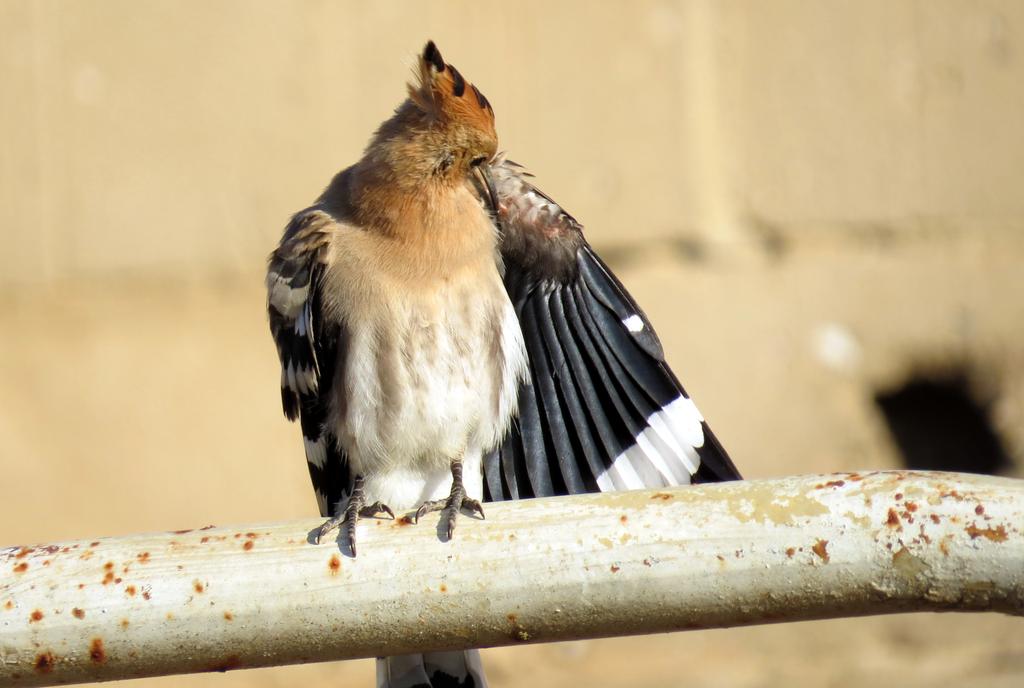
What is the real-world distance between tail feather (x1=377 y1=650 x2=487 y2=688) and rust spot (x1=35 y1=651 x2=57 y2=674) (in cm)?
76

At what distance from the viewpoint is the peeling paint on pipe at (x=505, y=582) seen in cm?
145

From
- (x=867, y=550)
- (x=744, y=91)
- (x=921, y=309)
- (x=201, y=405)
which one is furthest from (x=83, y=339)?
(x=867, y=550)

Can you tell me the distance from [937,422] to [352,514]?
89.1 inches

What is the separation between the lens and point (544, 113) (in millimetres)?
3539

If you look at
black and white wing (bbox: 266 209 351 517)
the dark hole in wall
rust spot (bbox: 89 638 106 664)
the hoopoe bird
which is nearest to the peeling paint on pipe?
rust spot (bbox: 89 638 106 664)

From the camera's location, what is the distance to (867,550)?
56.6 inches

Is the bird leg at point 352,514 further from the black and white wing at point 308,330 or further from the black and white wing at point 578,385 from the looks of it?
the black and white wing at point 578,385

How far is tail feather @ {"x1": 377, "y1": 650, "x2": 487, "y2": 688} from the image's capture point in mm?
2184

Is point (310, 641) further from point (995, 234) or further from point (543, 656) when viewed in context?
point (995, 234)

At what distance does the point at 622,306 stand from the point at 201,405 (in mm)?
1590

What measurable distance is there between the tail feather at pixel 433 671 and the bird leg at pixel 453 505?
0.29m

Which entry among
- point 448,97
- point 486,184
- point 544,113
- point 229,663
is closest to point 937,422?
point 544,113

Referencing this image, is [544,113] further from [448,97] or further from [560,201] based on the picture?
[448,97]

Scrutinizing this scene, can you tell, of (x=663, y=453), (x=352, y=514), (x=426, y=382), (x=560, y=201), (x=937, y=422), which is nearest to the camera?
(x=352, y=514)
